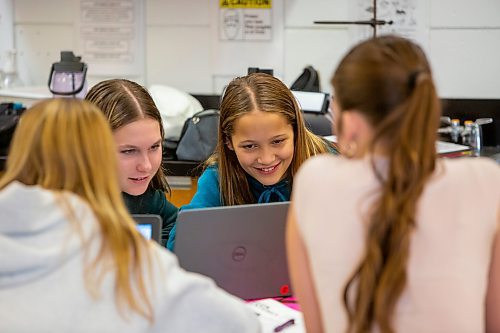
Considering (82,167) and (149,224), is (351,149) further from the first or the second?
(149,224)

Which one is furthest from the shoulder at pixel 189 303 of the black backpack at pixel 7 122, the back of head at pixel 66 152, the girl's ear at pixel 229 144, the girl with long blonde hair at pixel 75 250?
the black backpack at pixel 7 122

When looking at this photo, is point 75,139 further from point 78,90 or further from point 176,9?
point 176,9

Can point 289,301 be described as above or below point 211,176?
below

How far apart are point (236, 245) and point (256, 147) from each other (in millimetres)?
416

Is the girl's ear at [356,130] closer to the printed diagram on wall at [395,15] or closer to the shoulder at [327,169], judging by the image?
the shoulder at [327,169]

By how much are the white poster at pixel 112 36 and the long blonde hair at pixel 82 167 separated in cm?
284

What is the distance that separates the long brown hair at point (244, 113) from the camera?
76.7 inches

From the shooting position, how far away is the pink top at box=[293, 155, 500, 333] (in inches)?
41.4

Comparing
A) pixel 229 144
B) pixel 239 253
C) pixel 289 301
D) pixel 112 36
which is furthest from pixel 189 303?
pixel 112 36

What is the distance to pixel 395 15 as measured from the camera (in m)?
3.76

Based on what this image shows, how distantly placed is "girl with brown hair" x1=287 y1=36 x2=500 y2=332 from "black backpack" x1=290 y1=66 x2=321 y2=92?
249 centimetres

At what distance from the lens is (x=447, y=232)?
1.05 meters

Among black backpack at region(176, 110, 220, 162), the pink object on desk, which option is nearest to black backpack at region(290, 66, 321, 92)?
black backpack at region(176, 110, 220, 162)

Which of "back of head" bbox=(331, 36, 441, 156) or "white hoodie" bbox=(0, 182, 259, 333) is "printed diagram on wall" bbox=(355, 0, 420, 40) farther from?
"white hoodie" bbox=(0, 182, 259, 333)
